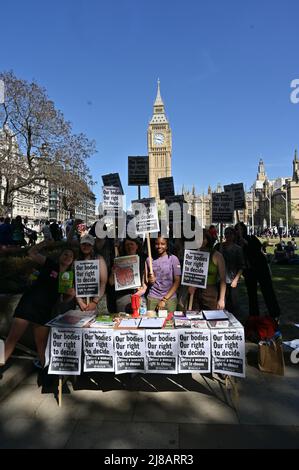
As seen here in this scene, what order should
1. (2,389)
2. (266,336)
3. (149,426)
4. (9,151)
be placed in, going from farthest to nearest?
(9,151)
(266,336)
(2,389)
(149,426)

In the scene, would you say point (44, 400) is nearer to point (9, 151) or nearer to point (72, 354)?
point (72, 354)

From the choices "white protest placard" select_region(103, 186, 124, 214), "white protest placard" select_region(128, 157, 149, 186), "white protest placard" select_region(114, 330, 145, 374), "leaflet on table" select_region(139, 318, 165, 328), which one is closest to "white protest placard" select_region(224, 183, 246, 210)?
"white protest placard" select_region(128, 157, 149, 186)

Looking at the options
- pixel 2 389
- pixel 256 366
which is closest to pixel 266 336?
pixel 256 366

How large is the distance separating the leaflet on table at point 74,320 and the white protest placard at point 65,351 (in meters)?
0.09

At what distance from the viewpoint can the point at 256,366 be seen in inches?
211

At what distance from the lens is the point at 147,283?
5.42m

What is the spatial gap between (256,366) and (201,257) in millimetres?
1770

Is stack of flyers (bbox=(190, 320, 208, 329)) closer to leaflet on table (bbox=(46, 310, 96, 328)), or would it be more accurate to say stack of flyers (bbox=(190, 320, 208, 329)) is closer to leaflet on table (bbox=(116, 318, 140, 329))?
leaflet on table (bbox=(116, 318, 140, 329))

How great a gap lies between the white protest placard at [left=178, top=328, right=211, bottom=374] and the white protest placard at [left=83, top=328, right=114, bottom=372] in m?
0.77

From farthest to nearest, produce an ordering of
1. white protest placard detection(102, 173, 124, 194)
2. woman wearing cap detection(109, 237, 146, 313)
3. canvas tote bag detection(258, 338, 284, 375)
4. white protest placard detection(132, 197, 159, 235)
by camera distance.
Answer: white protest placard detection(102, 173, 124, 194) < white protest placard detection(132, 197, 159, 235) < woman wearing cap detection(109, 237, 146, 313) < canvas tote bag detection(258, 338, 284, 375)

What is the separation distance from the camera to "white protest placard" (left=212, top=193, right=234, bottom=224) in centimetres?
846
